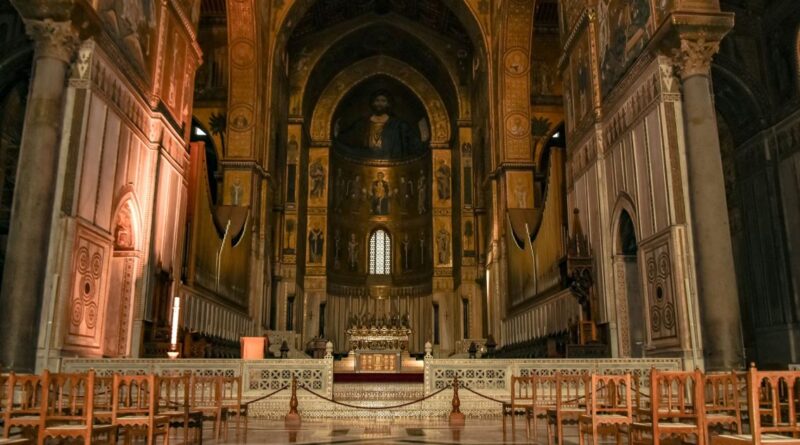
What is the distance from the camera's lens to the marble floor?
7.53 metres

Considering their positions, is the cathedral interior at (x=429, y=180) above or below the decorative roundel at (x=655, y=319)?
above

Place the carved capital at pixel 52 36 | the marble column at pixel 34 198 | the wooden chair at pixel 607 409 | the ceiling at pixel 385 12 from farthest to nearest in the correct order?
the ceiling at pixel 385 12
the carved capital at pixel 52 36
the marble column at pixel 34 198
the wooden chair at pixel 607 409

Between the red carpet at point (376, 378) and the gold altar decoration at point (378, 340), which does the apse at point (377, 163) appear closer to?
the gold altar decoration at point (378, 340)

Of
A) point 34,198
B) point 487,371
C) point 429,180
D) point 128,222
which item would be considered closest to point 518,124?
point 429,180

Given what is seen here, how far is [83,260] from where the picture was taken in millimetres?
10758

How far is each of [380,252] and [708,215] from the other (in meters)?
24.9

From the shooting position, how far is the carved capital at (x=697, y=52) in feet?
36.2

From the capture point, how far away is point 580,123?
1576cm

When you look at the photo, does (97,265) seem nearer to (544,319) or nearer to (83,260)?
(83,260)

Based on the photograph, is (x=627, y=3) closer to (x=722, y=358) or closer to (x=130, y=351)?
(x=722, y=358)

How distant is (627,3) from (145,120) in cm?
987

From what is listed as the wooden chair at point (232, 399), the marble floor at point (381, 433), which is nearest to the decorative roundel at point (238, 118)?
the wooden chair at point (232, 399)

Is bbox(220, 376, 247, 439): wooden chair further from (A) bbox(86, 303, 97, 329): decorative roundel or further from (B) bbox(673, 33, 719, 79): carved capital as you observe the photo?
(B) bbox(673, 33, 719, 79): carved capital

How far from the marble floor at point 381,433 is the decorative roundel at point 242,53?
14665 mm
